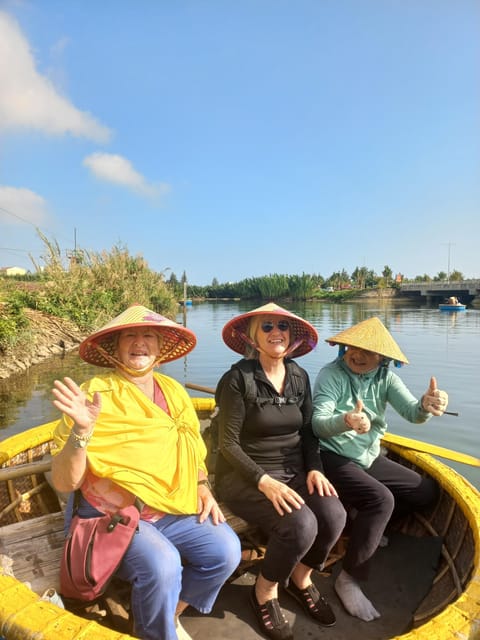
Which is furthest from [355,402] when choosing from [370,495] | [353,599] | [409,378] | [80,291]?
[80,291]

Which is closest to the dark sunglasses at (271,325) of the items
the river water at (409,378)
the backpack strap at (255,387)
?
the backpack strap at (255,387)

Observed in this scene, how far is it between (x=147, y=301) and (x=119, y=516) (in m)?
20.5

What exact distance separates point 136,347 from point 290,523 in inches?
44.9

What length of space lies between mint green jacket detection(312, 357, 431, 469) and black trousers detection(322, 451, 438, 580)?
3.2 inches

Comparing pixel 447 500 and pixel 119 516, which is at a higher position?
pixel 119 516

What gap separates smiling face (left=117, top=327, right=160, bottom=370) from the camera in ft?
6.63

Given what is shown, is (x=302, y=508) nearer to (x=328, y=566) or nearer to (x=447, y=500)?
(x=328, y=566)

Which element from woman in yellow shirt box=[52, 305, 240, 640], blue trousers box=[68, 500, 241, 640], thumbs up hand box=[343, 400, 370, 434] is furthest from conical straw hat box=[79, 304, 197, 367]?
thumbs up hand box=[343, 400, 370, 434]

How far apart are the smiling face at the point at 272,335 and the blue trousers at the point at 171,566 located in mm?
961

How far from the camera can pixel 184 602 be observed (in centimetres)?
185

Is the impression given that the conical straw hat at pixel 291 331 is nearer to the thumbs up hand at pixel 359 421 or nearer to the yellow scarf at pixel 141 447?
the thumbs up hand at pixel 359 421

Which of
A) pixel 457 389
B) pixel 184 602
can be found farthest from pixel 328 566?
pixel 457 389

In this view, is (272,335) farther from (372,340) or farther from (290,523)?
(290,523)

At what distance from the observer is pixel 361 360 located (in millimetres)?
2541
